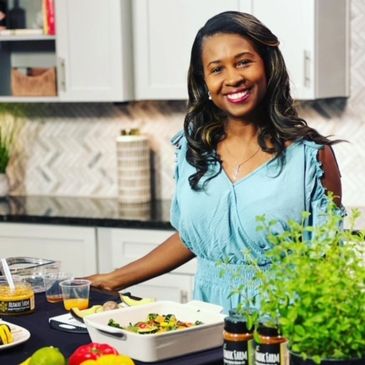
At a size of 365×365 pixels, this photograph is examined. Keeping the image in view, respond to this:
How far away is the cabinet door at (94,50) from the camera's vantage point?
4418 millimetres

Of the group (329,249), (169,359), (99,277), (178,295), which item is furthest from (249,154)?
(178,295)

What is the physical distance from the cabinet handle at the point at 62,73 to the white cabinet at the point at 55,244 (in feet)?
2.19

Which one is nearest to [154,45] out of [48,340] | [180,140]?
[180,140]

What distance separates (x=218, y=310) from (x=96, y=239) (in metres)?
2.11

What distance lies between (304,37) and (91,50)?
1030mm

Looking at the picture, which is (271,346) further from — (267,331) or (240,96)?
(240,96)

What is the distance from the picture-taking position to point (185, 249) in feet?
9.46

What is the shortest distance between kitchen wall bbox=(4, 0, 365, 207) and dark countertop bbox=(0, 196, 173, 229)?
0.13 meters

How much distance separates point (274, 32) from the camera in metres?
4.08

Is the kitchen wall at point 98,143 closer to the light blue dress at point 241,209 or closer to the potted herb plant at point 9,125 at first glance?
the potted herb plant at point 9,125

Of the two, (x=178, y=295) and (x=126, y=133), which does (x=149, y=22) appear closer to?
(x=126, y=133)

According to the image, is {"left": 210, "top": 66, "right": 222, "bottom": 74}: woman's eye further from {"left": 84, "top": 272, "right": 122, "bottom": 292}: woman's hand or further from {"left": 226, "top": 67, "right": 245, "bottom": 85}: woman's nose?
{"left": 84, "top": 272, "right": 122, "bottom": 292}: woman's hand

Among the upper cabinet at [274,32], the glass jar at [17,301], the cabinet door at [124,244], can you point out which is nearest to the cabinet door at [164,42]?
the upper cabinet at [274,32]

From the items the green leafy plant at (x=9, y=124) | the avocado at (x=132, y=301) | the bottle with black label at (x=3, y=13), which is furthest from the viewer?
the green leafy plant at (x=9, y=124)
